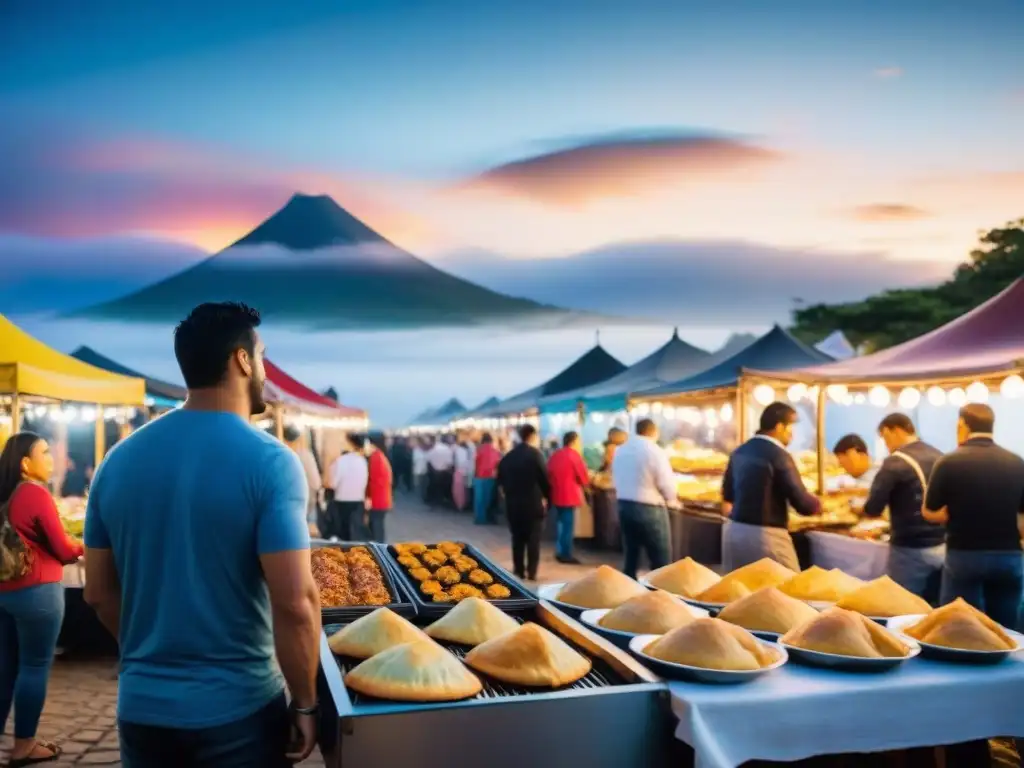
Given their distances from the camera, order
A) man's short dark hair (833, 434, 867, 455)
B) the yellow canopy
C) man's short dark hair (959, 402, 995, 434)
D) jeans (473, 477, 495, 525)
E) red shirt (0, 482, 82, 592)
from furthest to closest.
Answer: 1. jeans (473, 477, 495, 525)
2. man's short dark hair (833, 434, 867, 455)
3. the yellow canopy
4. man's short dark hair (959, 402, 995, 434)
5. red shirt (0, 482, 82, 592)

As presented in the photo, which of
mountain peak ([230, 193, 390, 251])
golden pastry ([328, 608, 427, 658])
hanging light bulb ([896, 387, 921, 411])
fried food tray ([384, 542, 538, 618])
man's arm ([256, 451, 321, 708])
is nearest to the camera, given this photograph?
man's arm ([256, 451, 321, 708])

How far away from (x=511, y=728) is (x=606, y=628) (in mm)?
859

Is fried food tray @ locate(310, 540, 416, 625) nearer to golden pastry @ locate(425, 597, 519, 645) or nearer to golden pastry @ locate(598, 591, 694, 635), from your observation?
golden pastry @ locate(425, 597, 519, 645)

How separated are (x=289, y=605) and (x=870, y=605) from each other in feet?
8.14

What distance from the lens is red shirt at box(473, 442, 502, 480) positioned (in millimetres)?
15766

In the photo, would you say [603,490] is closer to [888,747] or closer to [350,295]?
[350,295]

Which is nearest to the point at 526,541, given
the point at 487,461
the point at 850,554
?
the point at 850,554

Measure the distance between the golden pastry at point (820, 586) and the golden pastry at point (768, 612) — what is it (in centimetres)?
36

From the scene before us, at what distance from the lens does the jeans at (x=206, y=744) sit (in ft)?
6.77

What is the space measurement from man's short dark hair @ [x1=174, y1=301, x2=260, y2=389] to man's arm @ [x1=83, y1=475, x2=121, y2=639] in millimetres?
356

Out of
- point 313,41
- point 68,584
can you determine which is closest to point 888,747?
point 68,584

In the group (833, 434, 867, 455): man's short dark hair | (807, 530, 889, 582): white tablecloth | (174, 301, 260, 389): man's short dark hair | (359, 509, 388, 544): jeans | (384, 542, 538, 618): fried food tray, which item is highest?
(174, 301, 260, 389): man's short dark hair

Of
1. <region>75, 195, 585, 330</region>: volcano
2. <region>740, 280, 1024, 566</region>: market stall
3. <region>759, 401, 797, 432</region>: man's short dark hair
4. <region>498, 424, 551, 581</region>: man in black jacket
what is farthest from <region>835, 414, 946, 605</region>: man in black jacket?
<region>75, 195, 585, 330</region>: volcano

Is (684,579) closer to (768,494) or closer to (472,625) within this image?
(472,625)
